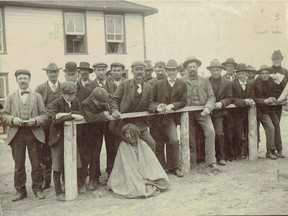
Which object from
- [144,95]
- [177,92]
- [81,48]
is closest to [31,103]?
[144,95]

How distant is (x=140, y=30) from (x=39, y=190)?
11.6m

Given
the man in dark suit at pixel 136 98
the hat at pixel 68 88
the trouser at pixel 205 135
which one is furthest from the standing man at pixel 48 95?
the trouser at pixel 205 135

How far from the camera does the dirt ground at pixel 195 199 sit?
14.9ft

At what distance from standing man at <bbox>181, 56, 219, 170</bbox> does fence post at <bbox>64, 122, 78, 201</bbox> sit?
7.94 feet

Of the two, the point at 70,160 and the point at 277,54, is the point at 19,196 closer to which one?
the point at 70,160

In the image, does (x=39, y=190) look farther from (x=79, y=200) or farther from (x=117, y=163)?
(x=117, y=163)

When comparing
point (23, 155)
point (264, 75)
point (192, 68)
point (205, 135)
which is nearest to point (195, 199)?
point (205, 135)

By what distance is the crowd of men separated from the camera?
5473mm

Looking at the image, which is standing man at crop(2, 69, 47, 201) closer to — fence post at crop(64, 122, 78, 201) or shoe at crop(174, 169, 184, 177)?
fence post at crop(64, 122, 78, 201)

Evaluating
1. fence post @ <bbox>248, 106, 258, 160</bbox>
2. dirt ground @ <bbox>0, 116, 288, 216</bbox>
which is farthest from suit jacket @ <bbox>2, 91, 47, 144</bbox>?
fence post @ <bbox>248, 106, 258, 160</bbox>

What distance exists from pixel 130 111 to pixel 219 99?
200cm

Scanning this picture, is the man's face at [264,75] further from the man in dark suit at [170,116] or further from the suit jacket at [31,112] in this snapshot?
the suit jacket at [31,112]

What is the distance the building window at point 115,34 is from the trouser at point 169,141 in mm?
9455

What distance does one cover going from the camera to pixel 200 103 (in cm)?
699
